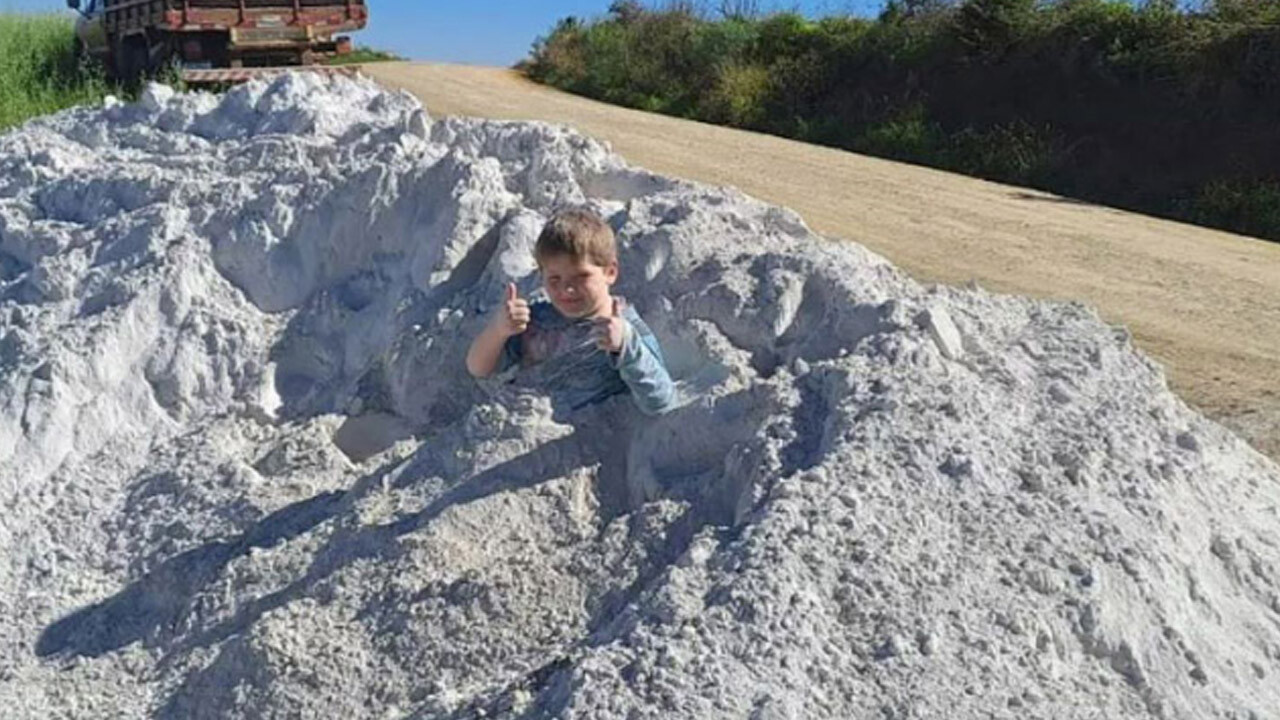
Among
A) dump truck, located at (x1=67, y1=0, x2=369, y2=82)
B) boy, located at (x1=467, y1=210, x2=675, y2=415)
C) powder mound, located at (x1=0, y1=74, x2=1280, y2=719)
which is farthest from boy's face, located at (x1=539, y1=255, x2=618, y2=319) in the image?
dump truck, located at (x1=67, y1=0, x2=369, y2=82)

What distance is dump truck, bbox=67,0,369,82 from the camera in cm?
1708

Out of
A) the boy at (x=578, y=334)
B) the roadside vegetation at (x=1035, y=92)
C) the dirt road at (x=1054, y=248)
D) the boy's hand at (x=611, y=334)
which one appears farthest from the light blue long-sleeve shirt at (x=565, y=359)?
the roadside vegetation at (x=1035, y=92)

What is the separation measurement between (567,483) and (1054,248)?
6.92 m

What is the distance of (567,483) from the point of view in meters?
4.00

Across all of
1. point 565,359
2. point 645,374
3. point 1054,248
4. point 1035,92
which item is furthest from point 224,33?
point 645,374

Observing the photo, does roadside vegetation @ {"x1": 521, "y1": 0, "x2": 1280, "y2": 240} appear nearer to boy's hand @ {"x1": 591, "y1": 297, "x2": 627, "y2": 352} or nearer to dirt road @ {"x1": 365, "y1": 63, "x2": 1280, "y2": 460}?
dirt road @ {"x1": 365, "y1": 63, "x2": 1280, "y2": 460}

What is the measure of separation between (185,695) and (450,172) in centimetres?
237

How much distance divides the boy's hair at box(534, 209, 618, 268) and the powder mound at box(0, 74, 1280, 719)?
0.47 meters

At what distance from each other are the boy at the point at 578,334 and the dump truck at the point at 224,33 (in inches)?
521

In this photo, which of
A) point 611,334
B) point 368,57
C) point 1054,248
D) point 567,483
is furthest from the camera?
point 368,57

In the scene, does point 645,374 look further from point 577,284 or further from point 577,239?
point 577,239

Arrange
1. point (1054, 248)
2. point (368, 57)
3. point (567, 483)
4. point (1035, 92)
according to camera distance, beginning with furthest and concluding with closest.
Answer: point (368, 57) → point (1035, 92) → point (1054, 248) → point (567, 483)

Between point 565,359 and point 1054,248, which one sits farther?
point 1054,248

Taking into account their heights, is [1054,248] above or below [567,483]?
below
